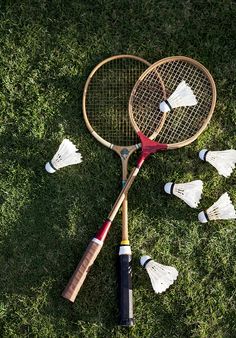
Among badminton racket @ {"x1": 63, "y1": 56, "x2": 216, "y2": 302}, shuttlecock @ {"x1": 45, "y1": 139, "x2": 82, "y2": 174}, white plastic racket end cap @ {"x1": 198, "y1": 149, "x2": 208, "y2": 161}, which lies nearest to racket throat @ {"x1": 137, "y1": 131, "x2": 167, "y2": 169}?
badminton racket @ {"x1": 63, "y1": 56, "x2": 216, "y2": 302}

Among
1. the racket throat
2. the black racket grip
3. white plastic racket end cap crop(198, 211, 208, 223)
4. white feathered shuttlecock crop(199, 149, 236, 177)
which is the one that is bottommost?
the black racket grip

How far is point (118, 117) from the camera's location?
455 centimetres

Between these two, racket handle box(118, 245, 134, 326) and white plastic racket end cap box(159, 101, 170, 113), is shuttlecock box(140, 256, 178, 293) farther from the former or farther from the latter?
white plastic racket end cap box(159, 101, 170, 113)

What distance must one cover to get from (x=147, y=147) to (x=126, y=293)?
1.16 m

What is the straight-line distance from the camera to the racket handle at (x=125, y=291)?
4.24m

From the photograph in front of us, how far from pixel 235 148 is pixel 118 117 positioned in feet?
3.31

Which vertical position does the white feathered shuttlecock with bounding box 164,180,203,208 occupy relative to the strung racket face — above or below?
below

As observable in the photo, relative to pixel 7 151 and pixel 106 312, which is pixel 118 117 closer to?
→ pixel 7 151

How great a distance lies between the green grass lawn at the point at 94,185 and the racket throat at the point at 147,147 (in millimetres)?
182

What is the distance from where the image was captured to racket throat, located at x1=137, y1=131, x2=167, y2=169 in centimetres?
429

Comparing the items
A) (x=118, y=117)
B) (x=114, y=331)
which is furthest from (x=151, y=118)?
(x=114, y=331)

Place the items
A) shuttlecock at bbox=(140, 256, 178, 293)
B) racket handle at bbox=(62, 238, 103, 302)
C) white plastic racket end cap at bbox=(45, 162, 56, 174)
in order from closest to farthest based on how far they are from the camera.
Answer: racket handle at bbox=(62, 238, 103, 302) < shuttlecock at bbox=(140, 256, 178, 293) < white plastic racket end cap at bbox=(45, 162, 56, 174)

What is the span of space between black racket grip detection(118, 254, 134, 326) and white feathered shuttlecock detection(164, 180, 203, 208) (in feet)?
2.12

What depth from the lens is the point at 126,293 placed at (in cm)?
424
